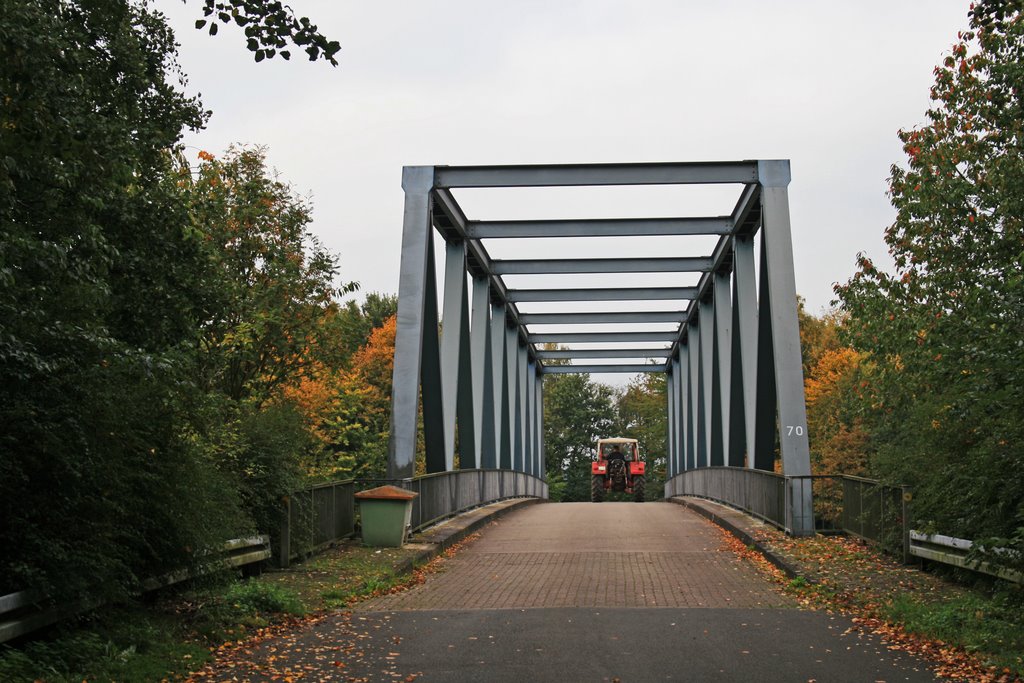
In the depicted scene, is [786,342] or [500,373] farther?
[500,373]

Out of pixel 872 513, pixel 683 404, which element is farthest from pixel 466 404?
pixel 683 404

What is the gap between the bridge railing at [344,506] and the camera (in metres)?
11.9

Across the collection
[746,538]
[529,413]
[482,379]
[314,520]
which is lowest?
[746,538]

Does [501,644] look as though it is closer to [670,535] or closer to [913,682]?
[913,682]

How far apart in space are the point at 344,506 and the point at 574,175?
23.4 feet

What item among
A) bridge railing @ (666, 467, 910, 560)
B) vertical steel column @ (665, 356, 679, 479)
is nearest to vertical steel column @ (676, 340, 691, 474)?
vertical steel column @ (665, 356, 679, 479)

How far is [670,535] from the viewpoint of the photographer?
17.9 meters

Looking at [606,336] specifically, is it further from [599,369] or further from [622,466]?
[622,466]

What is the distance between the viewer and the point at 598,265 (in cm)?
2577

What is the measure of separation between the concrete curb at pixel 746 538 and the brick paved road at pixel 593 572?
27cm

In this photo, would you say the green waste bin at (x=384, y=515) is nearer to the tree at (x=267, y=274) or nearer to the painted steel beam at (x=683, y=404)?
the tree at (x=267, y=274)

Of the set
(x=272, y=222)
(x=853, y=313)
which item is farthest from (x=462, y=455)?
(x=853, y=313)

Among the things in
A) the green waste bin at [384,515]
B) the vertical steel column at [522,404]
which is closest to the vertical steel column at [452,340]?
the green waste bin at [384,515]

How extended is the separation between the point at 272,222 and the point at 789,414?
378 inches
